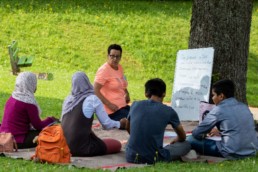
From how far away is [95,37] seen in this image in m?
25.0

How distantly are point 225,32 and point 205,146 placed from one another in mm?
3441

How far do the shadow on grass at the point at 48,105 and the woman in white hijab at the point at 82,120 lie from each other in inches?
181

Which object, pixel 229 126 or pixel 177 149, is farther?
pixel 229 126

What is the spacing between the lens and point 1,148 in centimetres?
920

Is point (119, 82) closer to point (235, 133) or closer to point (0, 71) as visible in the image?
point (235, 133)

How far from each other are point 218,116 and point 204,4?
380 centimetres

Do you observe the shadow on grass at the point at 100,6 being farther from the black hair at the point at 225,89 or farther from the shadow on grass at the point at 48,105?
the black hair at the point at 225,89

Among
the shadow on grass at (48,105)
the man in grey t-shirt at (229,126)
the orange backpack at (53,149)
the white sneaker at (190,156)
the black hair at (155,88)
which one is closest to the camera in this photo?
the orange backpack at (53,149)

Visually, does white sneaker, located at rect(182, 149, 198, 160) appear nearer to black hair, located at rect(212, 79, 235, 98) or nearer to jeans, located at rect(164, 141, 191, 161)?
jeans, located at rect(164, 141, 191, 161)

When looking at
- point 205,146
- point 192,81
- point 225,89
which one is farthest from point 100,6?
point 225,89

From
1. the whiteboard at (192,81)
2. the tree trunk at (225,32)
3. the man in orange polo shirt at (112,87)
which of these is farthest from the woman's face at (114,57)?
the tree trunk at (225,32)

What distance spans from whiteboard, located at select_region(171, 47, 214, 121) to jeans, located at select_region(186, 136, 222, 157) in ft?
7.86

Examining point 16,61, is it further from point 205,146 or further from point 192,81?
point 205,146

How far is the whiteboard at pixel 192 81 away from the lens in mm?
11930
